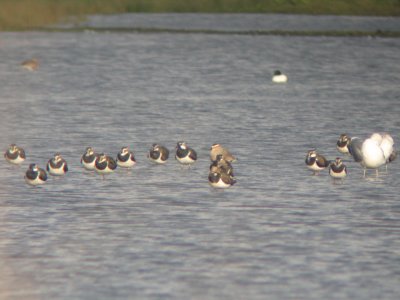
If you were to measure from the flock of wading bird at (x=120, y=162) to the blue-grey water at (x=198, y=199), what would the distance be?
188 millimetres

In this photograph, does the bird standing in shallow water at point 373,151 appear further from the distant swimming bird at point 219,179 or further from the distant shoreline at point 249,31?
the distant shoreline at point 249,31

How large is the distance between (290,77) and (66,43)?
1497 centimetres

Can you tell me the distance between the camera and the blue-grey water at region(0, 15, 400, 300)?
40.5 ft

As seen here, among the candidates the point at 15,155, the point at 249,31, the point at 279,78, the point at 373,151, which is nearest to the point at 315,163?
the point at 373,151

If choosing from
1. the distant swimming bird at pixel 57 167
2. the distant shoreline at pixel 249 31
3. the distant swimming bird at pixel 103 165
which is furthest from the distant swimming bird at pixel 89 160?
the distant shoreline at pixel 249 31

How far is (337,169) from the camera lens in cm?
1805

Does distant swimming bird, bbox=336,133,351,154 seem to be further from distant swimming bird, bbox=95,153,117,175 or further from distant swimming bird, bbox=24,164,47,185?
distant swimming bird, bbox=24,164,47,185

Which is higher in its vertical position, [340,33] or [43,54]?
[340,33]

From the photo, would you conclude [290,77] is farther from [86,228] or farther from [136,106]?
[86,228]

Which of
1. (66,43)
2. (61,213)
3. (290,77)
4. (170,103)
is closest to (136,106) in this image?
(170,103)

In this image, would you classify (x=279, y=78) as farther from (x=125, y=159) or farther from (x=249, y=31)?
(x=249, y=31)

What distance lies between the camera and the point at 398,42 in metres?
49.7

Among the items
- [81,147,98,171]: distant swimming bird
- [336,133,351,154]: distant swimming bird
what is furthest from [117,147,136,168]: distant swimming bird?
[336,133,351,154]: distant swimming bird

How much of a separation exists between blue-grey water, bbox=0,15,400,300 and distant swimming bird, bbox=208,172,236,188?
0.14 meters
